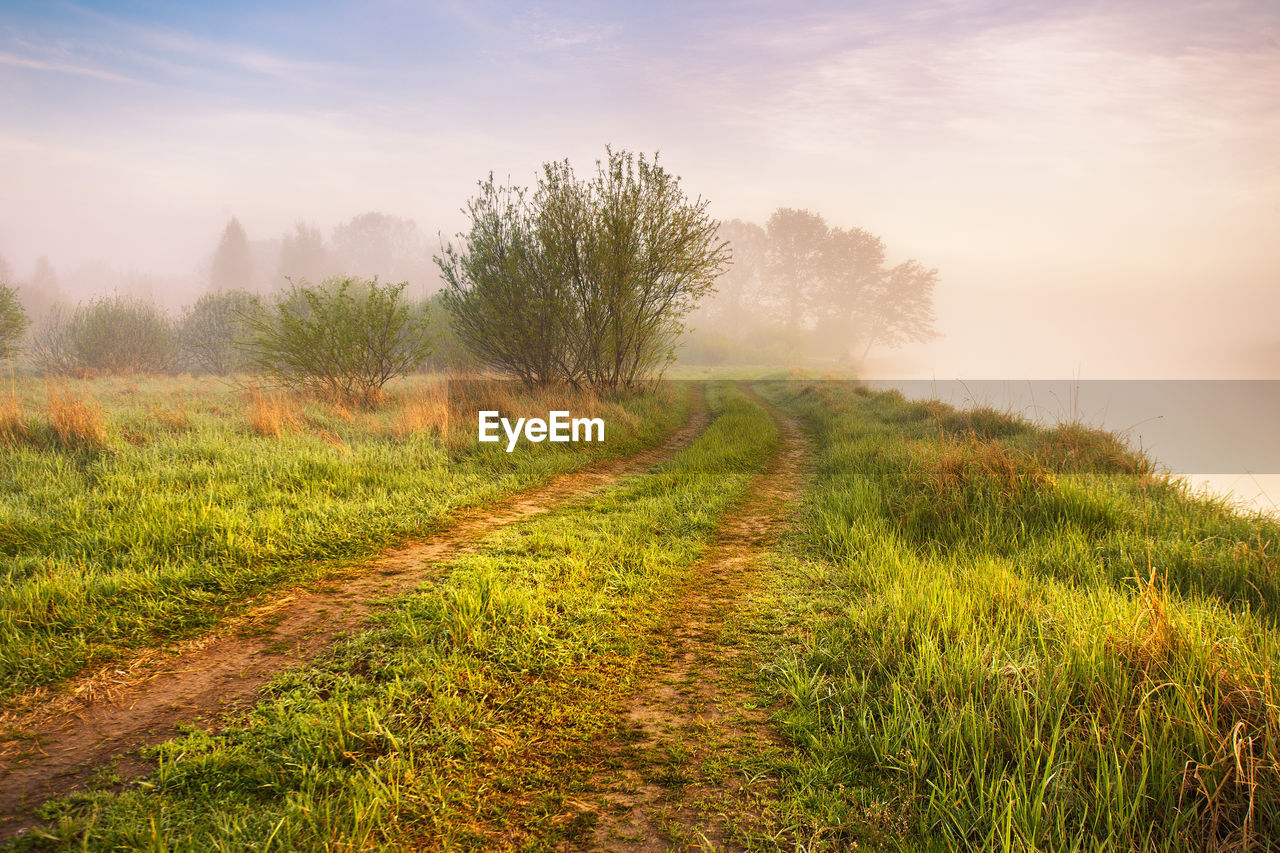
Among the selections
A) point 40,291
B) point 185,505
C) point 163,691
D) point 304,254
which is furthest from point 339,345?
point 40,291

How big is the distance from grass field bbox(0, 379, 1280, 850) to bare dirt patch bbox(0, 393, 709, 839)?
172 mm

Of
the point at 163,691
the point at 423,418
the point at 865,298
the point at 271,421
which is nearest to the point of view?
the point at 163,691

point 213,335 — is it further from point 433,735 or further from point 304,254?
point 304,254

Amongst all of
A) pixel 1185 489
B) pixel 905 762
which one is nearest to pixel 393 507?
pixel 905 762

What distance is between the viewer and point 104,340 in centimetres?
2845

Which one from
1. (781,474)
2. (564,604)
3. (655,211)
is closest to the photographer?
(564,604)

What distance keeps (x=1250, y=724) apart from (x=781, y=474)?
21.4 ft

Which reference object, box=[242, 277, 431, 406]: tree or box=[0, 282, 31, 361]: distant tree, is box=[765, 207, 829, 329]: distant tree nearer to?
box=[242, 277, 431, 406]: tree

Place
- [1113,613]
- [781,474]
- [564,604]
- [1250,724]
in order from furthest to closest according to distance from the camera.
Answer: [781,474] < [564,604] < [1113,613] < [1250,724]

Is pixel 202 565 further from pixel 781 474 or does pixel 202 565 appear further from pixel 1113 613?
pixel 781 474

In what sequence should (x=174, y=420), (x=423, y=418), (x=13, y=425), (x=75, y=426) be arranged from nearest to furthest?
(x=75, y=426)
(x=13, y=425)
(x=174, y=420)
(x=423, y=418)

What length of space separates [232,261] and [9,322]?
85.1 metres

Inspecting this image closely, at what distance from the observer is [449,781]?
7.67 feet

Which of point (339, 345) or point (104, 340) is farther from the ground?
point (104, 340)
